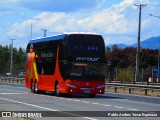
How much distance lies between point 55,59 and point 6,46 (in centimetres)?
14533

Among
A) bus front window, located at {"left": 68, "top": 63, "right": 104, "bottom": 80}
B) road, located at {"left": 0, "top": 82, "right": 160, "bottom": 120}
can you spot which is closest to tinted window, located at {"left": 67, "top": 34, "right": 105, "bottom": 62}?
Result: bus front window, located at {"left": 68, "top": 63, "right": 104, "bottom": 80}

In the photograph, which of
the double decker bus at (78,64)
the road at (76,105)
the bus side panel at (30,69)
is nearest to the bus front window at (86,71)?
the double decker bus at (78,64)

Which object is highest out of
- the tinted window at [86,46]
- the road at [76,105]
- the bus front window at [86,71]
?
the tinted window at [86,46]

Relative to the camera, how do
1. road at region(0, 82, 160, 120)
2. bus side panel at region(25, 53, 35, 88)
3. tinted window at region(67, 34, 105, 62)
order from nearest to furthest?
road at region(0, 82, 160, 120) → tinted window at region(67, 34, 105, 62) → bus side panel at region(25, 53, 35, 88)

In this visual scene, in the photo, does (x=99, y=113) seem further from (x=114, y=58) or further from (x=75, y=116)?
(x=114, y=58)

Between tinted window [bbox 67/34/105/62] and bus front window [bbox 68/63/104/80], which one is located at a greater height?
tinted window [bbox 67/34/105/62]

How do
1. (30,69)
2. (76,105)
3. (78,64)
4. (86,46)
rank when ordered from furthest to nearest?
(30,69) < (86,46) < (78,64) < (76,105)

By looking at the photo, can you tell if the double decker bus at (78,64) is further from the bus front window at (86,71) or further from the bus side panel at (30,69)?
the bus side panel at (30,69)

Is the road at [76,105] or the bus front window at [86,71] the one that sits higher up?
the bus front window at [86,71]

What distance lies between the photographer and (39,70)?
3145 cm

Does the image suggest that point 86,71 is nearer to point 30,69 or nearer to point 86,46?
point 86,46

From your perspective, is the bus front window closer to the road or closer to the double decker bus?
the double decker bus

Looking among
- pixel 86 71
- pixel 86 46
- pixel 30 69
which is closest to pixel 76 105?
pixel 86 71

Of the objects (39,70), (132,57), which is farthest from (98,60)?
(132,57)
